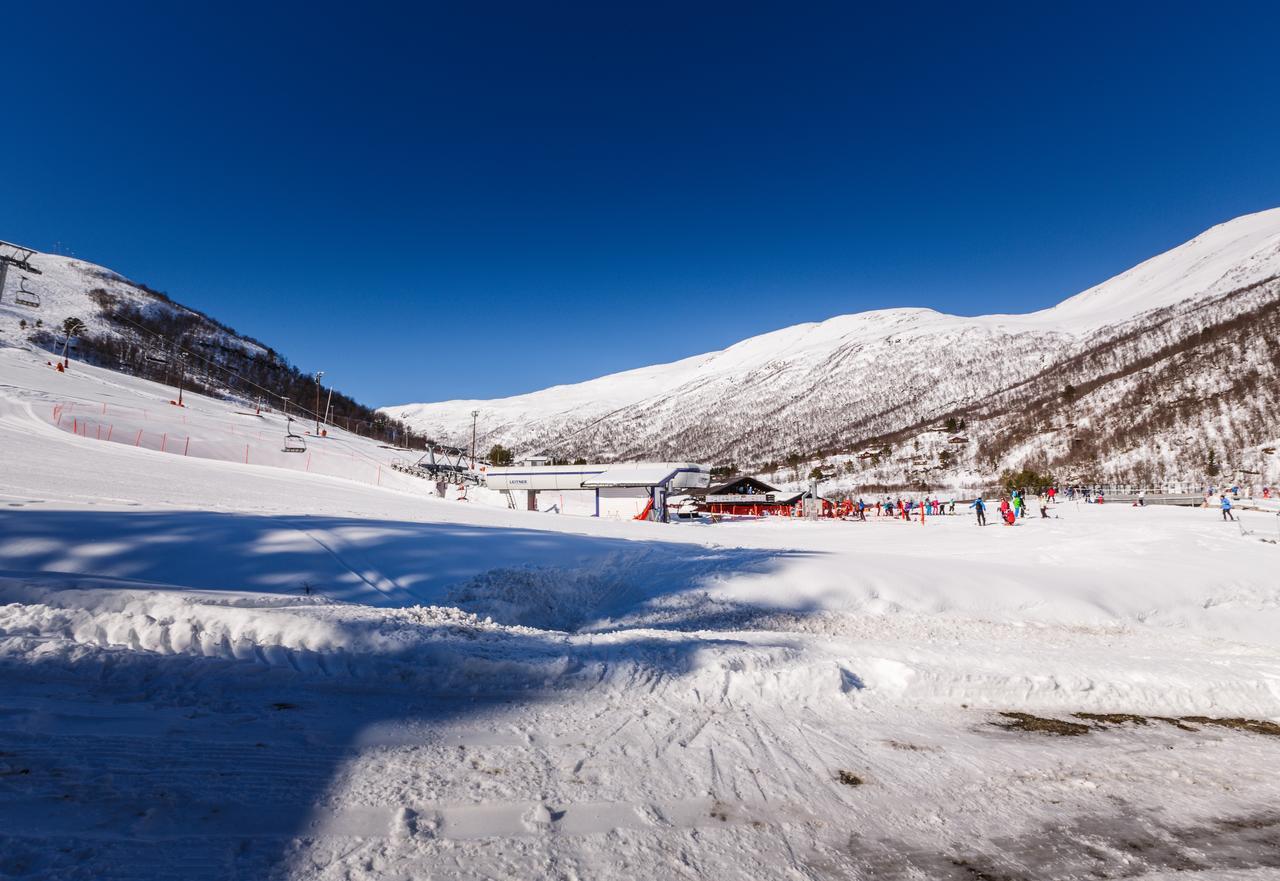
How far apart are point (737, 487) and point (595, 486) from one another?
32.7m

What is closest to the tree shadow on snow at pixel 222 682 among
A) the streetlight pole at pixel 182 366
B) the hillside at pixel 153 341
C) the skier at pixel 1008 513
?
the skier at pixel 1008 513

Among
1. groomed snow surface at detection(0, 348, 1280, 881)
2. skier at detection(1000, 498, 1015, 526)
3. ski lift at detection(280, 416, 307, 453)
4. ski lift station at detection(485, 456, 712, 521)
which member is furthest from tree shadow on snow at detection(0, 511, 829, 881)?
ski lift at detection(280, 416, 307, 453)

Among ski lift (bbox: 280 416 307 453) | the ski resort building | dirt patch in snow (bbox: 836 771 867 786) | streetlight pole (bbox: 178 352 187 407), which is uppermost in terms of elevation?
streetlight pole (bbox: 178 352 187 407)

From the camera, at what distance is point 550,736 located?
14.2ft

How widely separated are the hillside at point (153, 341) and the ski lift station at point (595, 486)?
201 ft

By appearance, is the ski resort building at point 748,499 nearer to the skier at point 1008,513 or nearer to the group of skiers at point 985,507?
the group of skiers at point 985,507

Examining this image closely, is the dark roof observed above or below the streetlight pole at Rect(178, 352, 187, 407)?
below

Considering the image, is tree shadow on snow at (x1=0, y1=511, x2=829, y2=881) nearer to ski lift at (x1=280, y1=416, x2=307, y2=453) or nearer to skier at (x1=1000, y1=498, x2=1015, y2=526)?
skier at (x1=1000, y1=498, x2=1015, y2=526)

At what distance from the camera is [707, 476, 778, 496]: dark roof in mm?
75375

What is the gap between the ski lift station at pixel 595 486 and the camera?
4591 centimetres

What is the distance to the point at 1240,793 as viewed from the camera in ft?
13.7

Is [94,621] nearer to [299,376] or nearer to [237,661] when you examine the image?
[237,661]

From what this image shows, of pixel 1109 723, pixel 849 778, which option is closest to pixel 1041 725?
pixel 1109 723

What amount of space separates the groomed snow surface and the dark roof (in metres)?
65.3
